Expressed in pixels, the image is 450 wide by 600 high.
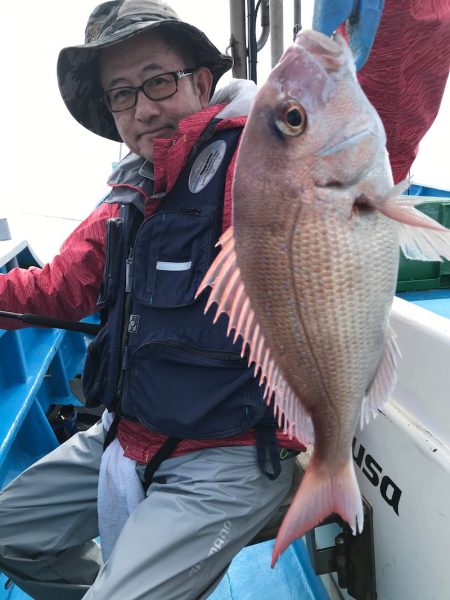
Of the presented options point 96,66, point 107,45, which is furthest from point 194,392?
point 96,66

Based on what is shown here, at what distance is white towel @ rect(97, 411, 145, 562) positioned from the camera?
175 centimetres

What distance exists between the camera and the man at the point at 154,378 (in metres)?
1.55

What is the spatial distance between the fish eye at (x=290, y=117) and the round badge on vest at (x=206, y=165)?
84 cm

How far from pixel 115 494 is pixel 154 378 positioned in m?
0.49

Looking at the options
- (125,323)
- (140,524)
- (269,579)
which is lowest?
(269,579)

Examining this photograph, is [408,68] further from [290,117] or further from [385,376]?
[385,376]

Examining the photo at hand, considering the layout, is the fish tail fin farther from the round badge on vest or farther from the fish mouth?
the round badge on vest

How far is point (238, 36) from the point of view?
3.92 meters

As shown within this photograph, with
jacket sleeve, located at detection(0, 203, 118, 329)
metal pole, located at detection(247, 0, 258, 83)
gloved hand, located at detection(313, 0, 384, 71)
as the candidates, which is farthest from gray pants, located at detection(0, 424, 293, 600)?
metal pole, located at detection(247, 0, 258, 83)

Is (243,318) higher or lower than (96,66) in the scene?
lower

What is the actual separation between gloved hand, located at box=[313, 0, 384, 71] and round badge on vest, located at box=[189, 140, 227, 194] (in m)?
0.81

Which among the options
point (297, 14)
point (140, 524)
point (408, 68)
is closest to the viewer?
point (408, 68)

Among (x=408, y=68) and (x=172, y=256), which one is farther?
(x=172, y=256)

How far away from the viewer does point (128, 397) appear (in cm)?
181
